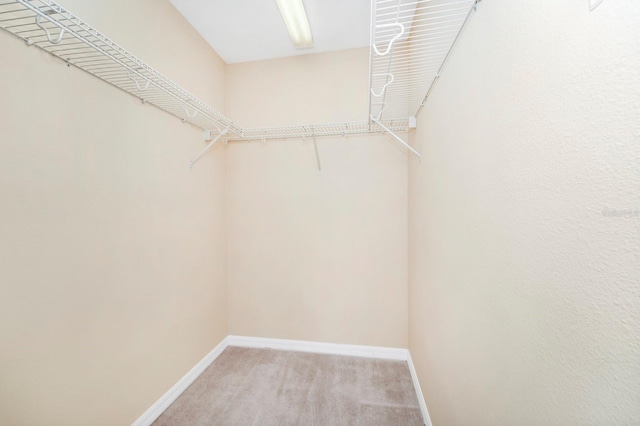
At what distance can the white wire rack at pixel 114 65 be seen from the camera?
0.87 metres

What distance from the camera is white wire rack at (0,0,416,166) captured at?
34.2 inches

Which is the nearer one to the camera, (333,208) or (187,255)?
(187,255)

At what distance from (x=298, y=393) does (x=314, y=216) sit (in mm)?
1418

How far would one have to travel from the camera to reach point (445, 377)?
1.12 metres

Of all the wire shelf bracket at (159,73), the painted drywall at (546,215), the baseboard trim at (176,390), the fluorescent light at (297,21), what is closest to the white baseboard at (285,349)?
the baseboard trim at (176,390)

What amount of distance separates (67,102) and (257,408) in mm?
2103

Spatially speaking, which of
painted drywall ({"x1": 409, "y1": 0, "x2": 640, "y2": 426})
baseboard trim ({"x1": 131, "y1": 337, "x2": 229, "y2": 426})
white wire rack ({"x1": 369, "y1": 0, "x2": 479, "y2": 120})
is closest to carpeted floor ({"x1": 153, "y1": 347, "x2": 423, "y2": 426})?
baseboard trim ({"x1": 131, "y1": 337, "x2": 229, "y2": 426})

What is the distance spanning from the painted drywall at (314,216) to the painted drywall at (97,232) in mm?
478

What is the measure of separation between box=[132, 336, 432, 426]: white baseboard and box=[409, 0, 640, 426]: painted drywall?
114 cm

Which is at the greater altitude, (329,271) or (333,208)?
(333,208)

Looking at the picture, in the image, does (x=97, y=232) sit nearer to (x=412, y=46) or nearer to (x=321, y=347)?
(x=321, y=347)

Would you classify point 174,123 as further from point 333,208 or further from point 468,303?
point 468,303

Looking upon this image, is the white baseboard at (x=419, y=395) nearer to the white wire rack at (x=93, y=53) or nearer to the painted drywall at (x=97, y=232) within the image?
the painted drywall at (x=97, y=232)

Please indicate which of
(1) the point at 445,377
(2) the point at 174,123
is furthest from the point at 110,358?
(1) the point at 445,377
